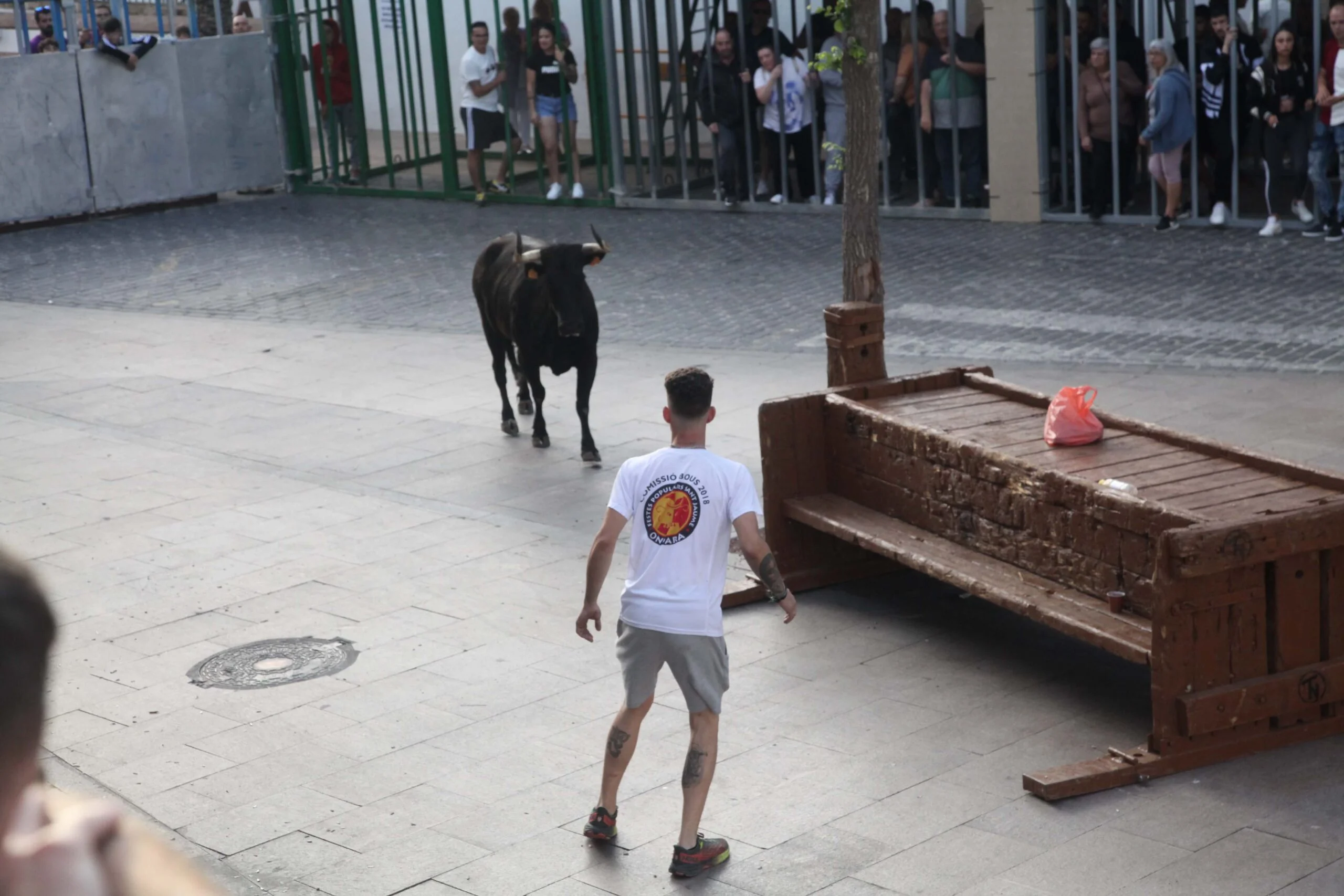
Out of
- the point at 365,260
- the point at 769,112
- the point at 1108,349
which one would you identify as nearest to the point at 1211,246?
the point at 1108,349

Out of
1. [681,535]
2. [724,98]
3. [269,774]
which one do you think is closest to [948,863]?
[681,535]

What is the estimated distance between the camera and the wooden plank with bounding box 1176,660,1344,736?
626 cm

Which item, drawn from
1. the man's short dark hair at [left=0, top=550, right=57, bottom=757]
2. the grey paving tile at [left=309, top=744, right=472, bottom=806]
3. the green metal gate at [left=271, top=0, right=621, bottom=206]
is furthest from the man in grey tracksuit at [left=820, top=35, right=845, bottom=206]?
the man's short dark hair at [left=0, top=550, right=57, bottom=757]

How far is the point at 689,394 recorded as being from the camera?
19.5 ft

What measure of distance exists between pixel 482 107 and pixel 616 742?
59.0 feet

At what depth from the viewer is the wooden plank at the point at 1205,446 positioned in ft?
22.6

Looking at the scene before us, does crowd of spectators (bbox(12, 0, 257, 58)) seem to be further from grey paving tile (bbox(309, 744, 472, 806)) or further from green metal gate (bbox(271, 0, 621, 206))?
grey paving tile (bbox(309, 744, 472, 806))

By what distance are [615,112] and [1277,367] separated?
11681 mm

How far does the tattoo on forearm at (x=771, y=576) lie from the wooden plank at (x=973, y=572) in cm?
140

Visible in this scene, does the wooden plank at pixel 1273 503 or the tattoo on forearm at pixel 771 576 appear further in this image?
the wooden plank at pixel 1273 503

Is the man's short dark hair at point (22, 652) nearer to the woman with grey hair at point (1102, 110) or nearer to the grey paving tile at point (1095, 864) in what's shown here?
the grey paving tile at point (1095, 864)

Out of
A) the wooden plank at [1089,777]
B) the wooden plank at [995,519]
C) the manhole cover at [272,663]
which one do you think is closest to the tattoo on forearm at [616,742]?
the wooden plank at [1089,777]

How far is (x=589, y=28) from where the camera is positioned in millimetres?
21984

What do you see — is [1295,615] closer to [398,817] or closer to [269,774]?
[398,817]
